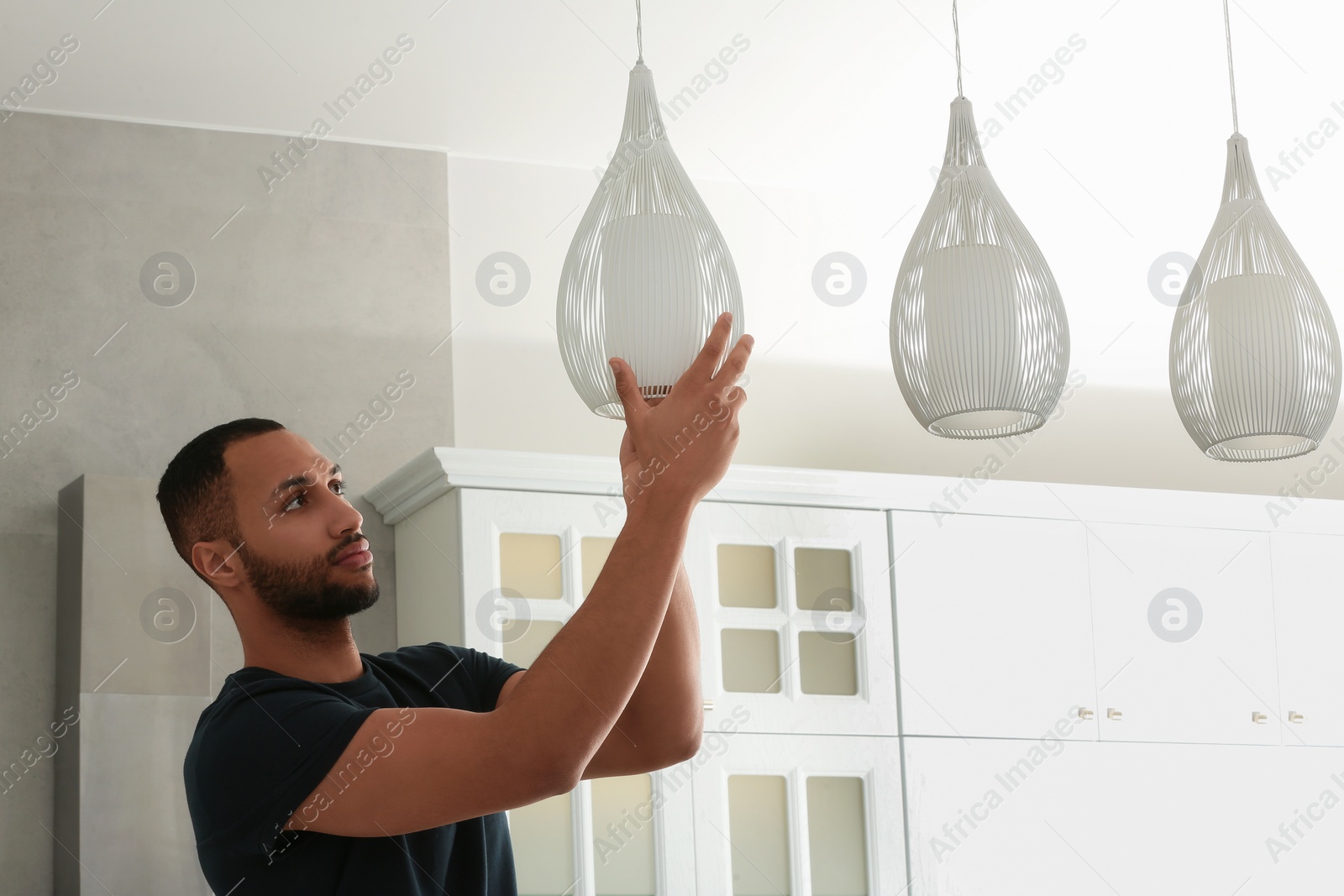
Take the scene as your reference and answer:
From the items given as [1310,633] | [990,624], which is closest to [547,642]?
[990,624]

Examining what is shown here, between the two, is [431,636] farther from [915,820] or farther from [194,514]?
[194,514]

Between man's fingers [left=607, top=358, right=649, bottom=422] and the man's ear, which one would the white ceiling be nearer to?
the man's ear

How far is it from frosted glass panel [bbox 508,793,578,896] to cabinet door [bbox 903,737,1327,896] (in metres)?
0.68

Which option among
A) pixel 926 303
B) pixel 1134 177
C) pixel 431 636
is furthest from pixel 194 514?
pixel 1134 177

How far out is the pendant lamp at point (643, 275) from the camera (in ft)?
4.00

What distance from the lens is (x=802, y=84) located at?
2965 millimetres

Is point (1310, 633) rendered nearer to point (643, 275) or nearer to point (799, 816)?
point (799, 816)

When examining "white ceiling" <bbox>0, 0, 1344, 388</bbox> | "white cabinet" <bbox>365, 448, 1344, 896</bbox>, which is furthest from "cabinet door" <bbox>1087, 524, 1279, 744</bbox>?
"white ceiling" <bbox>0, 0, 1344, 388</bbox>

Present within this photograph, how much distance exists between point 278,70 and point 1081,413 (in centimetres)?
207

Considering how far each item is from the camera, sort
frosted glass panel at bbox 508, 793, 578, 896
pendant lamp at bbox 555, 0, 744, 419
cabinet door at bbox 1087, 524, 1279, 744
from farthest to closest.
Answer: cabinet door at bbox 1087, 524, 1279, 744 < frosted glass panel at bbox 508, 793, 578, 896 < pendant lamp at bbox 555, 0, 744, 419

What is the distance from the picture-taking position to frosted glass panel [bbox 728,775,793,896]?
8.71 feet

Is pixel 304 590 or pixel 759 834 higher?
pixel 304 590

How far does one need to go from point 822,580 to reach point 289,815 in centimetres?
177

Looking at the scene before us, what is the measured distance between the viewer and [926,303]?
1.48m
